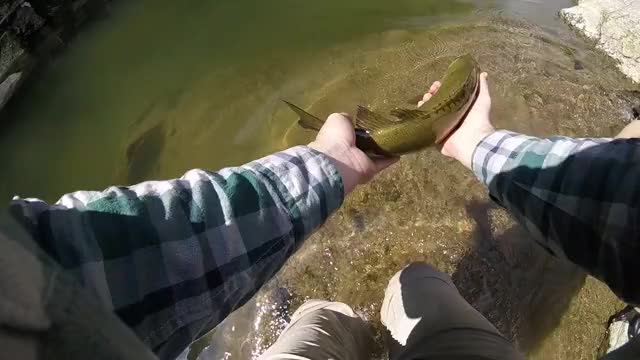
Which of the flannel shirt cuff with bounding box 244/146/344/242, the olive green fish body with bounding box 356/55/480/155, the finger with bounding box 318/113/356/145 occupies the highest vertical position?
the flannel shirt cuff with bounding box 244/146/344/242

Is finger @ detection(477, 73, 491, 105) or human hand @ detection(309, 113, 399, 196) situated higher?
human hand @ detection(309, 113, 399, 196)

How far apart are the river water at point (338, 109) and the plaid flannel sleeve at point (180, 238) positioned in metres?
1.71

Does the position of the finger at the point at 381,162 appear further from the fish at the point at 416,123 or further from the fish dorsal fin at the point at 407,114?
the fish dorsal fin at the point at 407,114

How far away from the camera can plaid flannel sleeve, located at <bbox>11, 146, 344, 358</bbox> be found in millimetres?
1211

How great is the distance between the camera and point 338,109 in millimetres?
4199

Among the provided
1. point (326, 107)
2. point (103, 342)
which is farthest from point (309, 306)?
point (103, 342)

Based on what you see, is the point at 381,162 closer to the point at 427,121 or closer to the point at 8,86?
the point at 427,121

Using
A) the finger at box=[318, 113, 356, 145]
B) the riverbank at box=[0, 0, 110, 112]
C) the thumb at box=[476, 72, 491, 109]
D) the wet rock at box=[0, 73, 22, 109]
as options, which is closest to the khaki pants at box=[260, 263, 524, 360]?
the finger at box=[318, 113, 356, 145]

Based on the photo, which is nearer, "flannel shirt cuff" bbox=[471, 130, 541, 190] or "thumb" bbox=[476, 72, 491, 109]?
"flannel shirt cuff" bbox=[471, 130, 541, 190]

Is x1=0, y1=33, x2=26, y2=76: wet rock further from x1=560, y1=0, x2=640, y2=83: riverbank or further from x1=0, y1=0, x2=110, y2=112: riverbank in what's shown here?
x1=560, y1=0, x2=640, y2=83: riverbank

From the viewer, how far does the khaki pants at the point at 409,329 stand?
2100mm

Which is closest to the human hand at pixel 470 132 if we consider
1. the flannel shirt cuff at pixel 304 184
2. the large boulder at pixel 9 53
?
the flannel shirt cuff at pixel 304 184

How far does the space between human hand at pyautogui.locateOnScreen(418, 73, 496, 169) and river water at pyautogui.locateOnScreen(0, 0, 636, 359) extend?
783mm

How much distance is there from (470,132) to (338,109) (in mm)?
1571
